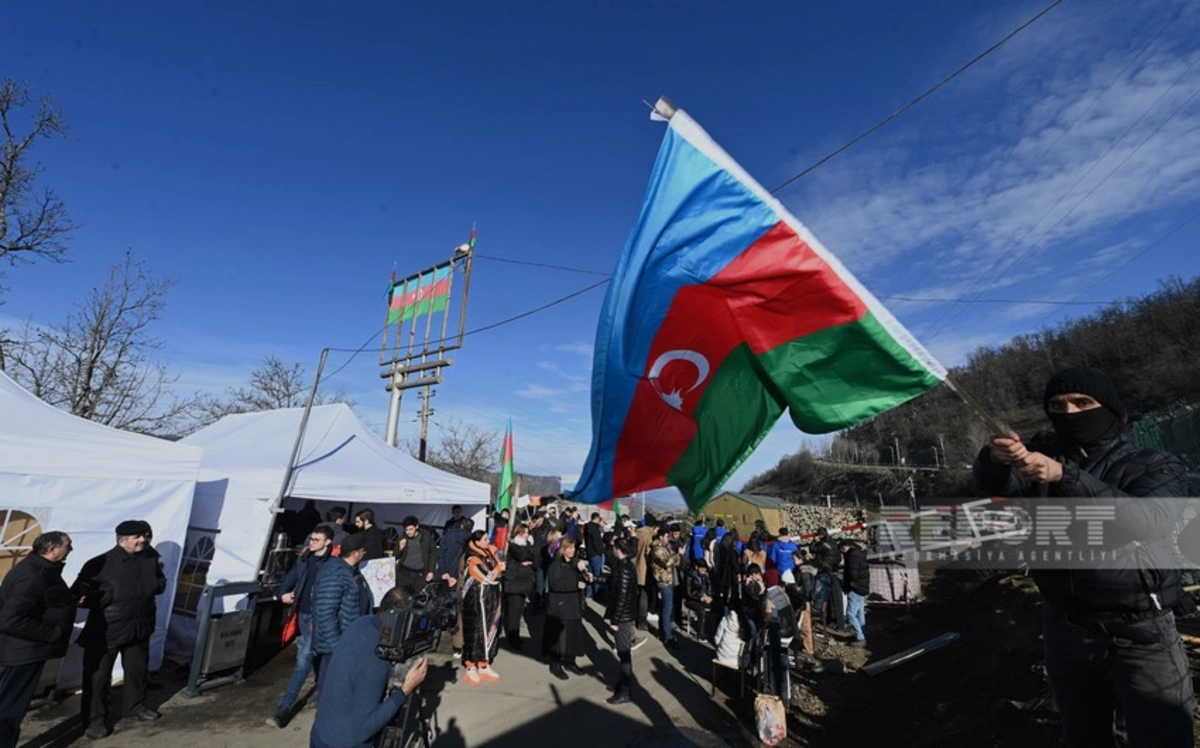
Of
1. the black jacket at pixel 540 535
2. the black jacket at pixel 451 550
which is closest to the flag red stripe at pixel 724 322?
the black jacket at pixel 451 550

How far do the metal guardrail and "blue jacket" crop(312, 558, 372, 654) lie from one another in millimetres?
2183

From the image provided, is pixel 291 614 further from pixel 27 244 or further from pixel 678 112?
pixel 27 244

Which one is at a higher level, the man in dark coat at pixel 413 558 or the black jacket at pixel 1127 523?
the black jacket at pixel 1127 523

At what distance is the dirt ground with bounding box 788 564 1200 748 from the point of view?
5.37 metres

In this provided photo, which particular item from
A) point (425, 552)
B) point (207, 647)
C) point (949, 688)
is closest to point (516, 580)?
point (425, 552)

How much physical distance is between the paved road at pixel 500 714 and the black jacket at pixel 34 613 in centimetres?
140

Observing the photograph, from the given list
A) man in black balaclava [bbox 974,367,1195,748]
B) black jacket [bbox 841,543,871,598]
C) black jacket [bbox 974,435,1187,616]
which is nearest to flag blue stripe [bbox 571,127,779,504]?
man in black balaclava [bbox 974,367,1195,748]

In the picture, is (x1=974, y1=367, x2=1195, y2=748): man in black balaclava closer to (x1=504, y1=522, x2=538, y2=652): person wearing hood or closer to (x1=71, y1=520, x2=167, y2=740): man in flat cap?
(x1=71, y1=520, x2=167, y2=740): man in flat cap

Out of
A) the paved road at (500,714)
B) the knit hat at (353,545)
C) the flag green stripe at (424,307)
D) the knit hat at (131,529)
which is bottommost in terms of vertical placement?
the paved road at (500,714)

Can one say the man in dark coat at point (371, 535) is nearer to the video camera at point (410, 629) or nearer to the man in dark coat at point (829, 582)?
the video camera at point (410, 629)

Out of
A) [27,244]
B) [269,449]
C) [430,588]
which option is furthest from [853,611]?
[27,244]

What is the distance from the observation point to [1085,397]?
2.31m

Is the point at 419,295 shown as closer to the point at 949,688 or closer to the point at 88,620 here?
the point at 88,620

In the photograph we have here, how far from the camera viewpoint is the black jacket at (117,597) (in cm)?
550
